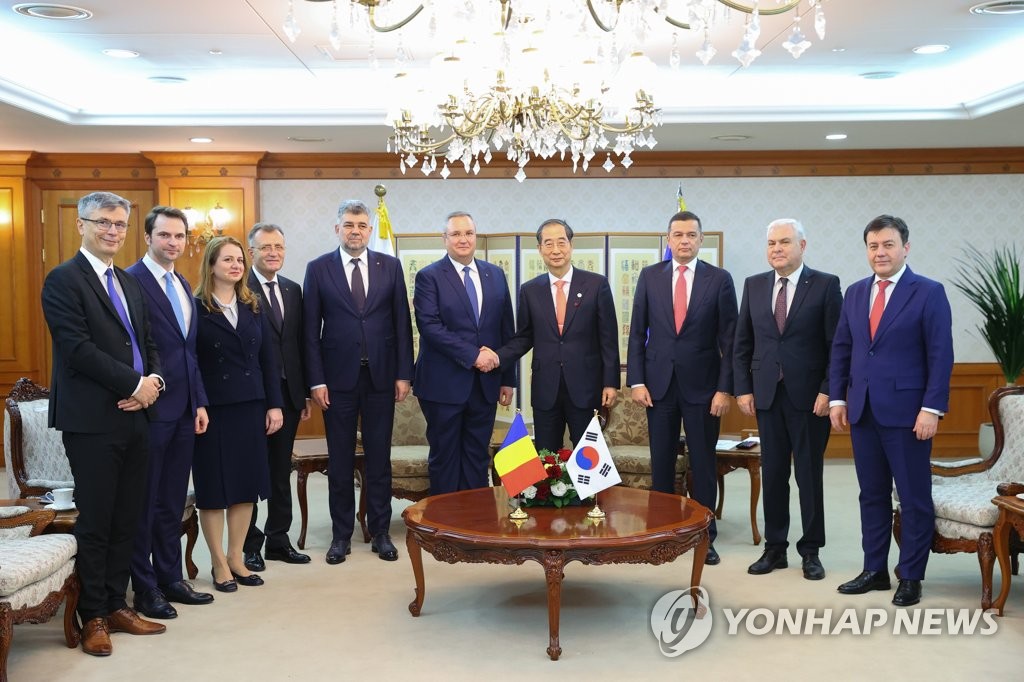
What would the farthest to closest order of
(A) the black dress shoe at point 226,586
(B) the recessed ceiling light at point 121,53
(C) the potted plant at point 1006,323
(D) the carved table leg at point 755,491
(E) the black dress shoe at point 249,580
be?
(C) the potted plant at point 1006,323, (B) the recessed ceiling light at point 121,53, (D) the carved table leg at point 755,491, (E) the black dress shoe at point 249,580, (A) the black dress shoe at point 226,586

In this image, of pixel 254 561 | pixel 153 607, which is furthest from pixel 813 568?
pixel 153 607

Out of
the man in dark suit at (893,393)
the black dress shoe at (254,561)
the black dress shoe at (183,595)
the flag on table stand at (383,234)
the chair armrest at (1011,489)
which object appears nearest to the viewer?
the chair armrest at (1011,489)

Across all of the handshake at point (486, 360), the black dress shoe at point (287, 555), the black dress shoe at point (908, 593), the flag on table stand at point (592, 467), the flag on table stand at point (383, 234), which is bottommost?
the black dress shoe at point (287, 555)

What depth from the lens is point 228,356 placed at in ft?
16.5

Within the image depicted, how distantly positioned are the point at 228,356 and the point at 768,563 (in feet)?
9.67

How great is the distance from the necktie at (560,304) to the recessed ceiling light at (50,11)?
3059mm

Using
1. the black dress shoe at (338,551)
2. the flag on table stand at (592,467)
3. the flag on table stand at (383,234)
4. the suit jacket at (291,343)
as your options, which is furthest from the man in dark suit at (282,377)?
the flag on table stand at (383,234)

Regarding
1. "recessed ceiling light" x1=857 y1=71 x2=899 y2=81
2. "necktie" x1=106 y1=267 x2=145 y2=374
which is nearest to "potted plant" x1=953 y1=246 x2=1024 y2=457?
"recessed ceiling light" x1=857 y1=71 x2=899 y2=81

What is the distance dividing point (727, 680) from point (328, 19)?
438cm

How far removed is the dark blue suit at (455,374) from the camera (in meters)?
5.77

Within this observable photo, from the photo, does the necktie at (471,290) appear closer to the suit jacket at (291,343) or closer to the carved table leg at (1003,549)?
the suit jacket at (291,343)

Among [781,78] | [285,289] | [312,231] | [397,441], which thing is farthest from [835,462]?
[285,289]

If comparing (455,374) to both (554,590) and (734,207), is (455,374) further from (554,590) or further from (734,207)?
(734,207)

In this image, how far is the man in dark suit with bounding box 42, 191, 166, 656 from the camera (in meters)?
4.04
